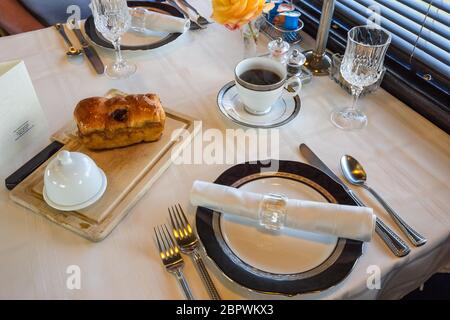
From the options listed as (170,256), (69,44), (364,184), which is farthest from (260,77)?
(69,44)

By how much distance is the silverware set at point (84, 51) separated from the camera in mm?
913

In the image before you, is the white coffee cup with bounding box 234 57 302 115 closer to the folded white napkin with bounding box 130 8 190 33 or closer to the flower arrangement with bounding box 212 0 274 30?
the flower arrangement with bounding box 212 0 274 30

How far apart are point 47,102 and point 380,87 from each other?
73 cm

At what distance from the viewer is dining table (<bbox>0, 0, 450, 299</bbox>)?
1.79 ft

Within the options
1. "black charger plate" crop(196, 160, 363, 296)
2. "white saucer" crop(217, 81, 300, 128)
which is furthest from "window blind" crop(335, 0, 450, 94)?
"black charger plate" crop(196, 160, 363, 296)

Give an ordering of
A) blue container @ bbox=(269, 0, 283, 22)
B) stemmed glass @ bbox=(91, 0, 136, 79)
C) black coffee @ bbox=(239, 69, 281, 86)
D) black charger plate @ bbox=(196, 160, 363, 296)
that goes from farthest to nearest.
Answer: blue container @ bbox=(269, 0, 283, 22) < stemmed glass @ bbox=(91, 0, 136, 79) < black coffee @ bbox=(239, 69, 281, 86) < black charger plate @ bbox=(196, 160, 363, 296)

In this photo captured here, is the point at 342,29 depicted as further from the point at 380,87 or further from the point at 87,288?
the point at 87,288

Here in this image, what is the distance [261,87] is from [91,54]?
0.46 metres

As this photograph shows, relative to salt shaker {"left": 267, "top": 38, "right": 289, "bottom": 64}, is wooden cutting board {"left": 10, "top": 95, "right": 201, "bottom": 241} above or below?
below

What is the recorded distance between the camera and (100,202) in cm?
62

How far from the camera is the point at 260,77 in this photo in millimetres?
756

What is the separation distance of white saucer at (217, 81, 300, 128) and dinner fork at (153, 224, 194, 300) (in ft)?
0.91

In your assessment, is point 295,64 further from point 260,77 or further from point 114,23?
point 114,23
